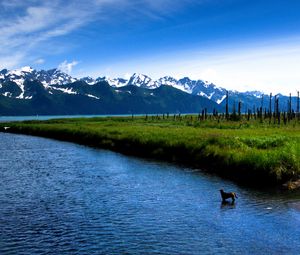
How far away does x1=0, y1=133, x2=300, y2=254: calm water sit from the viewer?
833 inches

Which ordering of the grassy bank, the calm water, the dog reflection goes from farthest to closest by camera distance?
the grassy bank, the dog reflection, the calm water

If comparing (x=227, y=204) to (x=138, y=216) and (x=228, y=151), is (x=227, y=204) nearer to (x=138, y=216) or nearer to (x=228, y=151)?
(x=138, y=216)

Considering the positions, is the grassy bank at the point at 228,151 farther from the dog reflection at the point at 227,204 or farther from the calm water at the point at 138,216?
the dog reflection at the point at 227,204

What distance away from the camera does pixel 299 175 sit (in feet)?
122

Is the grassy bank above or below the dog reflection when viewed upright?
above

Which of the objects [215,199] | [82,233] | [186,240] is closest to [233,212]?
[215,199]

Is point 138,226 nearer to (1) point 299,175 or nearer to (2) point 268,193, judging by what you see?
(2) point 268,193

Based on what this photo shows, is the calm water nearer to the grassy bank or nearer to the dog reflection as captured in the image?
the dog reflection

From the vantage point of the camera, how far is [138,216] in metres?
26.6

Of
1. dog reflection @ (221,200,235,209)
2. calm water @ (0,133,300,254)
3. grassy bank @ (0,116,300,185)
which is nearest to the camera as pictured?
calm water @ (0,133,300,254)

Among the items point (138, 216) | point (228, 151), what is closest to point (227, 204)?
point (138, 216)

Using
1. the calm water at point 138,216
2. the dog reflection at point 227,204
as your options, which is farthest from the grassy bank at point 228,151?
the dog reflection at point 227,204

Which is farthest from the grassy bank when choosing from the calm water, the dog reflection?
the dog reflection

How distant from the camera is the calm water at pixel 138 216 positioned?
21.2 metres
